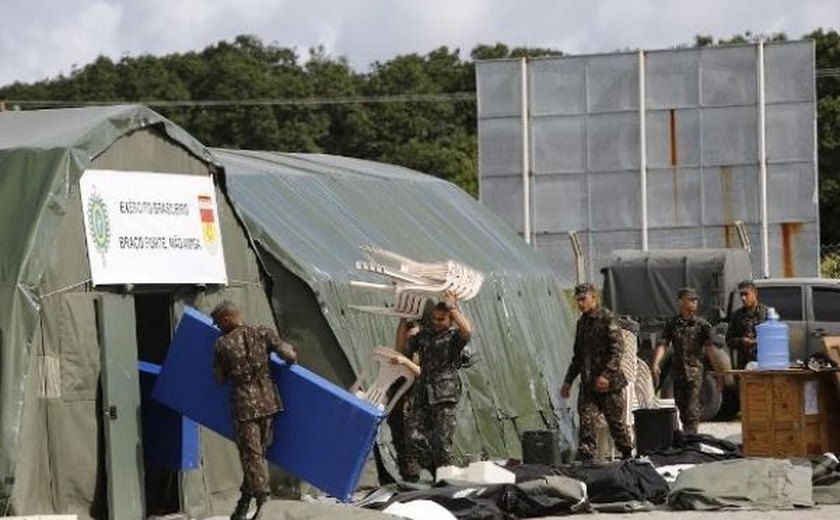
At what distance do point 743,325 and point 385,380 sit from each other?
5.31 metres

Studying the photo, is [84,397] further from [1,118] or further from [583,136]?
[583,136]

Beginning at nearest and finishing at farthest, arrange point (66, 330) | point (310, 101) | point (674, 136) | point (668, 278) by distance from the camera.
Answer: point (66, 330) → point (668, 278) → point (674, 136) → point (310, 101)

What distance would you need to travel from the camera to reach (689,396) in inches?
753

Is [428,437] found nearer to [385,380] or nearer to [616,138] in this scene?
[385,380]

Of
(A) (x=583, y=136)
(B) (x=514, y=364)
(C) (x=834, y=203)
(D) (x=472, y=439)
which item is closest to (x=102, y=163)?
(D) (x=472, y=439)

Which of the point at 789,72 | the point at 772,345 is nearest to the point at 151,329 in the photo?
the point at 772,345

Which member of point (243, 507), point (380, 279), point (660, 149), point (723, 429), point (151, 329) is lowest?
point (723, 429)

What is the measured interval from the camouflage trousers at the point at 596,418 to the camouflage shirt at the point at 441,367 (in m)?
1.55

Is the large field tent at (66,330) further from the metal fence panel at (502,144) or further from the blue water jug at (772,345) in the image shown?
the metal fence panel at (502,144)

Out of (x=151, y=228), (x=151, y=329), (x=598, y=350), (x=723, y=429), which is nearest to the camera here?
(x=151, y=228)

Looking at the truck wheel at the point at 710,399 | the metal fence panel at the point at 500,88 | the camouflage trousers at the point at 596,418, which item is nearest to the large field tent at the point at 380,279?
the camouflage trousers at the point at 596,418

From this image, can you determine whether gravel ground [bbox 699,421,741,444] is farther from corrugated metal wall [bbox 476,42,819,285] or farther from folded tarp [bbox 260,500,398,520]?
folded tarp [bbox 260,500,398,520]

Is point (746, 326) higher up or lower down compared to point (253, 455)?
higher up

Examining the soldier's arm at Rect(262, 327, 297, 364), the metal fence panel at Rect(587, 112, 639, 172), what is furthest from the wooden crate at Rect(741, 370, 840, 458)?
the metal fence panel at Rect(587, 112, 639, 172)
